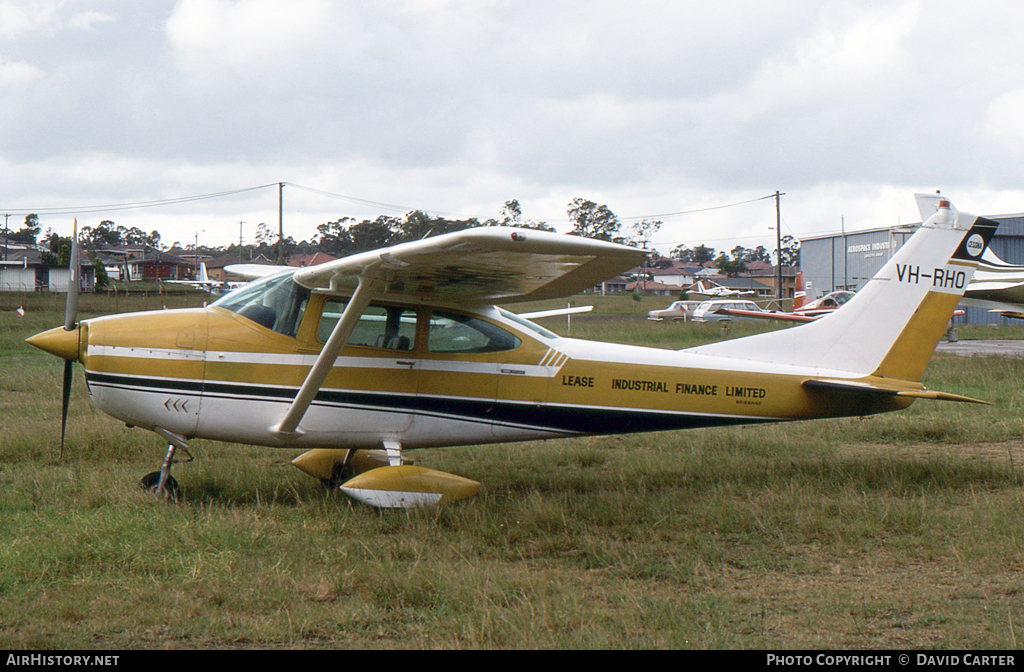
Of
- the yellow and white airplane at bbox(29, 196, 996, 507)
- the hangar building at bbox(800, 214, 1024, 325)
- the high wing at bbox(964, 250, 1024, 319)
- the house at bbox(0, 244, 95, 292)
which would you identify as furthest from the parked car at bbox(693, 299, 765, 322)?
the house at bbox(0, 244, 95, 292)

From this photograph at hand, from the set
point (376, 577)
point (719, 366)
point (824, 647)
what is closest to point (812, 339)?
point (719, 366)

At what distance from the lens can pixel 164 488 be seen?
6.58m

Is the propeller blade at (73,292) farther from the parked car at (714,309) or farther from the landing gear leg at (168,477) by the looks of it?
the parked car at (714,309)

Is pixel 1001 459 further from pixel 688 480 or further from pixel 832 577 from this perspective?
pixel 832 577

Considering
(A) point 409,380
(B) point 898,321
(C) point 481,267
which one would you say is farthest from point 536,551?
(B) point 898,321

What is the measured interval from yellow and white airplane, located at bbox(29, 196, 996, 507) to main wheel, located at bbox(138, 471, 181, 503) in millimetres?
19

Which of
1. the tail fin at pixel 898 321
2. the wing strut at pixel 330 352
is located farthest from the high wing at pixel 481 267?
the tail fin at pixel 898 321

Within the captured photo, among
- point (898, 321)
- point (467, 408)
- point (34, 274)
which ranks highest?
point (34, 274)

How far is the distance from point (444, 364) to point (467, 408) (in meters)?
0.45

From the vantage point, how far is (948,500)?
21.7 ft

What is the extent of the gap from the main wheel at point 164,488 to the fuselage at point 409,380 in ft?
1.60

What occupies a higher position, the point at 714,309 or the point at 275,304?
the point at 714,309

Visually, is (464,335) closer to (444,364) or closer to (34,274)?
(444,364)
